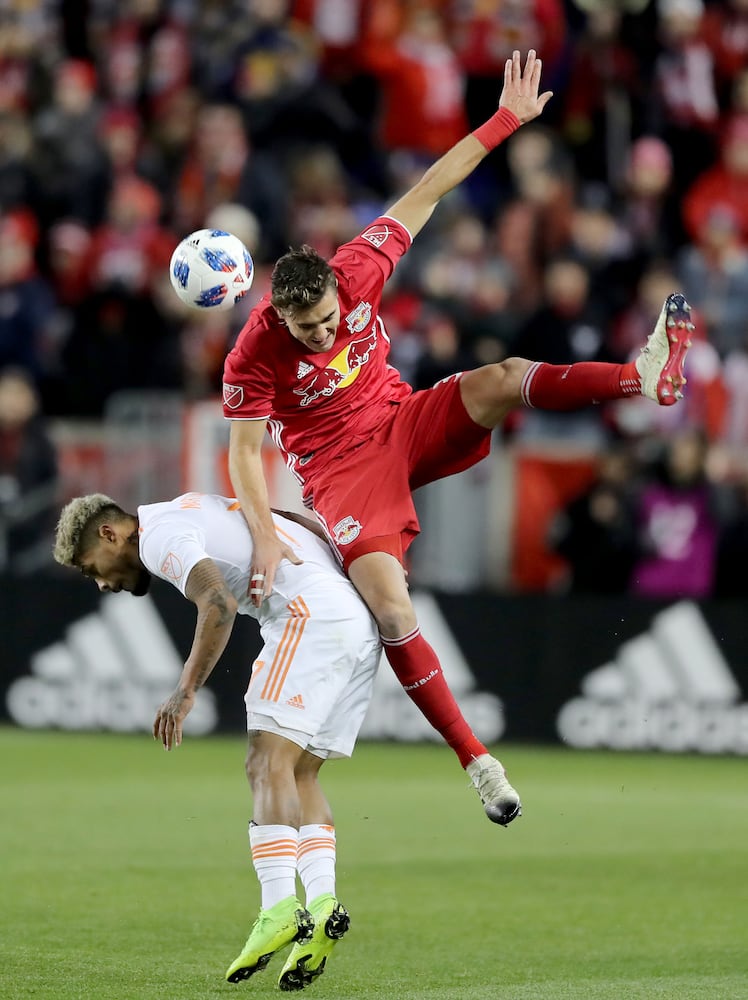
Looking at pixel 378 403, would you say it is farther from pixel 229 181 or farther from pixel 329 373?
pixel 229 181

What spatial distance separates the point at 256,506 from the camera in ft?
26.1

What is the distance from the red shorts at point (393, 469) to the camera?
827cm

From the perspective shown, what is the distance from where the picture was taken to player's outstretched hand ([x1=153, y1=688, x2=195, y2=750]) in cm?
714

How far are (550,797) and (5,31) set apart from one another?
1035 cm

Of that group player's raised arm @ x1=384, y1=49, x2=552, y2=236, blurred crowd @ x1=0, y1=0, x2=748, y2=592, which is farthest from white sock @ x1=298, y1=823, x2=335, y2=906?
blurred crowd @ x1=0, y1=0, x2=748, y2=592

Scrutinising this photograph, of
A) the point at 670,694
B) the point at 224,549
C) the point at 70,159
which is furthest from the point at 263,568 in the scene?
the point at 70,159

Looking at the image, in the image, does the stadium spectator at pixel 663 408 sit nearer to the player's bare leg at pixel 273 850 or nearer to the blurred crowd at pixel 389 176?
the blurred crowd at pixel 389 176

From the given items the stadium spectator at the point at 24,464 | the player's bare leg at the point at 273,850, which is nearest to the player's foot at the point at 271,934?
the player's bare leg at the point at 273,850

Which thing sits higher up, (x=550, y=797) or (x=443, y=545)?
(x=443, y=545)

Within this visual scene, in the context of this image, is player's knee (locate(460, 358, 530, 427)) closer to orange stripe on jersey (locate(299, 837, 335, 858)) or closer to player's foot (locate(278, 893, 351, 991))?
orange stripe on jersey (locate(299, 837, 335, 858))

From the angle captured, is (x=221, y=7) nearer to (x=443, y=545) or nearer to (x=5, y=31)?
(x=5, y=31)

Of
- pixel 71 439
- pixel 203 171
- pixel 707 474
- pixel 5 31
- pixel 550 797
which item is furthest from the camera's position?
pixel 5 31

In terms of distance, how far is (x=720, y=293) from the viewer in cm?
1552

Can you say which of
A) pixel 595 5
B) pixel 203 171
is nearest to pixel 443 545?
pixel 203 171
